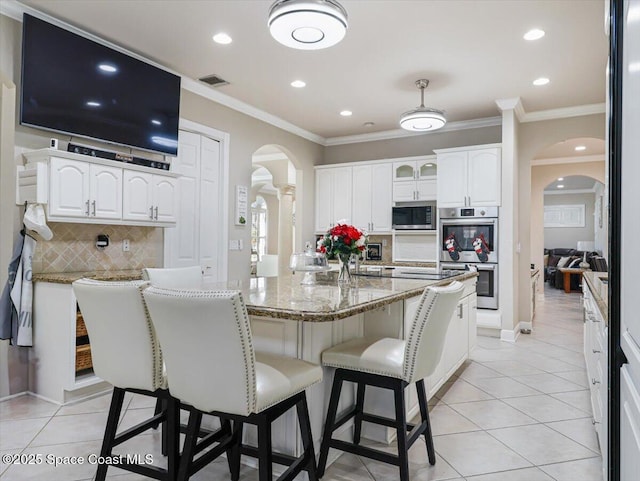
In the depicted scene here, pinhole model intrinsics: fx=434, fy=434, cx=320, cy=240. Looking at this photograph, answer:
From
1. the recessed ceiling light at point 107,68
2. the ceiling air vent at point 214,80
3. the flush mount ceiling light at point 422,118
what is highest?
the ceiling air vent at point 214,80

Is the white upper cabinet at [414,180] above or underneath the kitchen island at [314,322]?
above

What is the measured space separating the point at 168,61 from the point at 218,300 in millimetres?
3389

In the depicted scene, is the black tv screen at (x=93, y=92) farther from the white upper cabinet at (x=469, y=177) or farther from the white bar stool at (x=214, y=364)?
the white upper cabinet at (x=469, y=177)

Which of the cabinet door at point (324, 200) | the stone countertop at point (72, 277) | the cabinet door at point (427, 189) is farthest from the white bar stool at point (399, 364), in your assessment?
the cabinet door at point (324, 200)

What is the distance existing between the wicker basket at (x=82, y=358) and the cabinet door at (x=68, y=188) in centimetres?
97

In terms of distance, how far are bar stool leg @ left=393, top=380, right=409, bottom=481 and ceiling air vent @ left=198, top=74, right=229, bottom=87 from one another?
11.9 ft

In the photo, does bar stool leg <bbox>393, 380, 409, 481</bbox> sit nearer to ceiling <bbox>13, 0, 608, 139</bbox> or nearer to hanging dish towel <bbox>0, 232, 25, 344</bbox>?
ceiling <bbox>13, 0, 608, 139</bbox>

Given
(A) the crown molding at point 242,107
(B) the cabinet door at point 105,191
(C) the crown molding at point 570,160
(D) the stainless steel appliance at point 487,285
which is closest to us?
(B) the cabinet door at point 105,191

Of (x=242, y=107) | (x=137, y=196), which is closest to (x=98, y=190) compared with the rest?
(x=137, y=196)

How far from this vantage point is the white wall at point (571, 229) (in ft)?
44.0

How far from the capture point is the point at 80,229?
3539mm

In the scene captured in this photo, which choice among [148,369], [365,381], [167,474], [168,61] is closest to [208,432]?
[167,474]

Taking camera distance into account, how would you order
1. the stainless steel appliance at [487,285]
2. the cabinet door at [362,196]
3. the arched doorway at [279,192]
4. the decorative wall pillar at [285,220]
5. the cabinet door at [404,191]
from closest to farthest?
the stainless steel appliance at [487,285] → the cabinet door at [404,191] → the cabinet door at [362,196] → the arched doorway at [279,192] → the decorative wall pillar at [285,220]

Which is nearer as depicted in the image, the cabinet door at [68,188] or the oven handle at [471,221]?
the cabinet door at [68,188]
